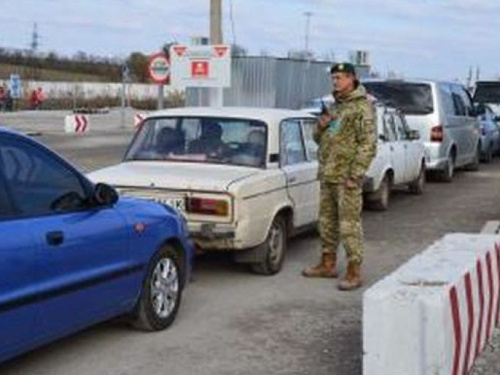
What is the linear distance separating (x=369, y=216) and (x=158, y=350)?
7.51 metres

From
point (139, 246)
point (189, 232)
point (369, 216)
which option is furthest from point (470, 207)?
point (139, 246)

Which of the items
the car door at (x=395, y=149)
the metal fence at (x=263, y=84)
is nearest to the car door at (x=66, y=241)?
the car door at (x=395, y=149)

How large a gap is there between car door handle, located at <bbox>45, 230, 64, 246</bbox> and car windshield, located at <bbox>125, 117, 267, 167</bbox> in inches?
143

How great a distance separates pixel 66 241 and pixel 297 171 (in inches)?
169

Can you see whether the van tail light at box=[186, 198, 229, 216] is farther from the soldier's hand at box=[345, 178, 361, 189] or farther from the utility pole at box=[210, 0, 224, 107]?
the utility pole at box=[210, 0, 224, 107]

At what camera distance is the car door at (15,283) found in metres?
5.54

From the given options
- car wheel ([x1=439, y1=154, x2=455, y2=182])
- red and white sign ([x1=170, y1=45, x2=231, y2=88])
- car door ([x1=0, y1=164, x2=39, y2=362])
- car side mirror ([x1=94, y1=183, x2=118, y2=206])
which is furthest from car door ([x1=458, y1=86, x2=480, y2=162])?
car door ([x1=0, y1=164, x2=39, y2=362])

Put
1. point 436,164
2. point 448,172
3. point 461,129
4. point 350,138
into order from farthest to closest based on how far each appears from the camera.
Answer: point 461,129
point 448,172
point 436,164
point 350,138

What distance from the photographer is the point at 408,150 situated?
15.4 m

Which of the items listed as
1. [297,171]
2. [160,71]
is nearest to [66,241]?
[297,171]

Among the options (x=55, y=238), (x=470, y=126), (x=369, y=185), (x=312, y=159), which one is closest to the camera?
(x=55, y=238)

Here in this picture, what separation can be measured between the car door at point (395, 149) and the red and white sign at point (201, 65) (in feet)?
18.4

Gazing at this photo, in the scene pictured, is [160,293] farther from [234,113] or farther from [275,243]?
[234,113]

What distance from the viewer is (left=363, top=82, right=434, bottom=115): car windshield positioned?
1797 cm
